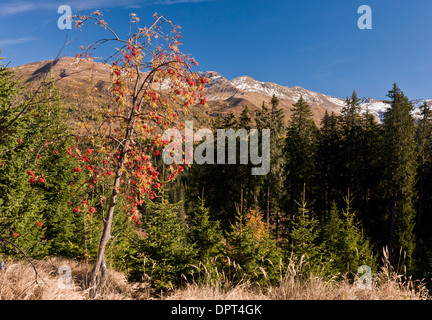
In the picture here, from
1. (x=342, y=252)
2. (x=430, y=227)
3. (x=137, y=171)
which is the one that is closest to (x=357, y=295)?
(x=137, y=171)

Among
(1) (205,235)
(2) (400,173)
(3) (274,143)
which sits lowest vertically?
(1) (205,235)

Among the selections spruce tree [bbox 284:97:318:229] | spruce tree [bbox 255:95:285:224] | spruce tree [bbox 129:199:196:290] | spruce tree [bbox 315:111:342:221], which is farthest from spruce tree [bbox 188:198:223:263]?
spruce tree [bbox 315:111:342:221]

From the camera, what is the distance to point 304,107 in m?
30.7

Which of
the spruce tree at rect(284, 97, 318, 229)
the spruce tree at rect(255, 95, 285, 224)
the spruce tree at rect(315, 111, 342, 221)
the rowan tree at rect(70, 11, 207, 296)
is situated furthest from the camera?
the spruce tree at rect(315, 111, 342, 221)

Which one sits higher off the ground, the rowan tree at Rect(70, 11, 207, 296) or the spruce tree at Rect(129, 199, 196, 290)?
the rowan tree at Rect(70, 11, 207, 296)

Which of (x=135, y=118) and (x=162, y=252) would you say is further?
(x=162, y=252)

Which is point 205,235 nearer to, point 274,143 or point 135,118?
point 135,118

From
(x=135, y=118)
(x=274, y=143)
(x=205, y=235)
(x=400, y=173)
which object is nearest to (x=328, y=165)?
(x=400, y=173)

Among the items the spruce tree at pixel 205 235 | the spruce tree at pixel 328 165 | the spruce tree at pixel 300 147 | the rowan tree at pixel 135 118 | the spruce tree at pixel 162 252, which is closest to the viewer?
the rowan tree at pixel 135 118

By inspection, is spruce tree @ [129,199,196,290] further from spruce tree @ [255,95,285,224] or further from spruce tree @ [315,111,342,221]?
spruce tree @ [315,111,342,221]

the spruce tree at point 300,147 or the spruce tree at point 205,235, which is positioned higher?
the spruce tree at point 300,147

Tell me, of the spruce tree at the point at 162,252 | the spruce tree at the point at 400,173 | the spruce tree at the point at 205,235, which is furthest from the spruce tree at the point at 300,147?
the spruce tree at the point at 162,252

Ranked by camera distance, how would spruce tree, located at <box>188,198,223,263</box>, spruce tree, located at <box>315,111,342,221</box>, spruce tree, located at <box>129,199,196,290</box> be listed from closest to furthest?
1. spruce tree, located at <box>129,199,196,290</box>
2. spruce tree, located at <box>188,198,223,263</box>
3. spruce tree, located at <box>315,111,342,221</box>

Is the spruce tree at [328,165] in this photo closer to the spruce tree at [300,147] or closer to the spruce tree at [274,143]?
the spruce tree at [300,147]
